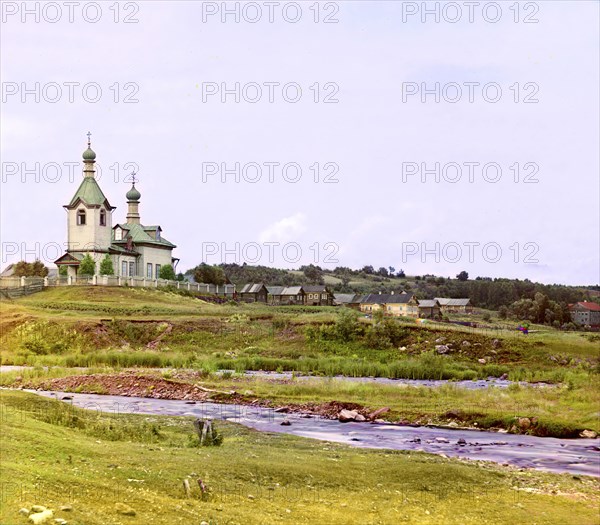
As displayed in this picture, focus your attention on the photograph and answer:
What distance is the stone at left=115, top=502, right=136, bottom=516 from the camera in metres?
14.0

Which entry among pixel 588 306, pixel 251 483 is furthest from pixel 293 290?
pixel 251 483

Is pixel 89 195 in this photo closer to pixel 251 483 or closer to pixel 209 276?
pixel 209 276

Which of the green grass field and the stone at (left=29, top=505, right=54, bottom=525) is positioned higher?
the stone at (left=29, top=505, right=54, bottom=525)

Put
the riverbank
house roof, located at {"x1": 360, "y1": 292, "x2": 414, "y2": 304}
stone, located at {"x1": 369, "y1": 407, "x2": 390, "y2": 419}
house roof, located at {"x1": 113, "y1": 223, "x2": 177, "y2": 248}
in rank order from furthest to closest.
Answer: house roof, located at {"x1": 360, "y1": 292, "x2": 414, "y2": 304}
house roof, located at {"x1": 113, "y1": 223, "x2": 177, "y2": 248}
stone, located at {"x1": 369, "y1": 407, "x2": 390, "y2": 419}
the riverbank

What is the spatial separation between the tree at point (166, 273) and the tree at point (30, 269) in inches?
556

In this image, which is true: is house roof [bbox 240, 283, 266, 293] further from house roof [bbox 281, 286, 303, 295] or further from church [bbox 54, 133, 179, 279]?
church [bbox 54, 133, 179, 279]

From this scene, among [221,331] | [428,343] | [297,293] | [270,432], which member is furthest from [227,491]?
[297,293]

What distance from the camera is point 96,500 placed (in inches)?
578

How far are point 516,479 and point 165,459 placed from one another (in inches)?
343

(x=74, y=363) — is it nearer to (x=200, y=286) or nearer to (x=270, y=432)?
(x=270, y=432)

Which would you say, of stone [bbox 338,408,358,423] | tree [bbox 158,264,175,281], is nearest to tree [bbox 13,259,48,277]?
tree [bbox 158,264,175,281]

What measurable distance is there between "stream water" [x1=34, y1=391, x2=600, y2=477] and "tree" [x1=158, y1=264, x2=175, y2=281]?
2476 inches

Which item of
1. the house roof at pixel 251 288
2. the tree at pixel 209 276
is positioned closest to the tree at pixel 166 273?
the tree at pixel 209 276

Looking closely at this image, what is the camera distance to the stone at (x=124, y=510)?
1405cm
